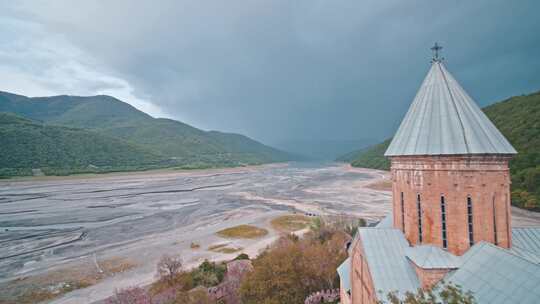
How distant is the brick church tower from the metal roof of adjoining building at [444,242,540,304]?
37.6 inches

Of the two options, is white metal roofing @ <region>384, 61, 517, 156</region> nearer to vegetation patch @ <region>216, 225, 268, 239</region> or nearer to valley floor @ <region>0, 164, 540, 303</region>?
valley floor @ <region>0, 164, 540, 303</region>

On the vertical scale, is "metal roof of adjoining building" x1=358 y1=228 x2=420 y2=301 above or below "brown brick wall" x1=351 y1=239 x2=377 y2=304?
above

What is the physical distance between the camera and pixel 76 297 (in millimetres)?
→ 20172

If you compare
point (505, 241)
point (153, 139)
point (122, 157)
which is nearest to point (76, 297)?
point (505, 241)

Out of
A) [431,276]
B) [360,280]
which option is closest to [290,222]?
[360,280]

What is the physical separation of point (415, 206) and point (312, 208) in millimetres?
40387

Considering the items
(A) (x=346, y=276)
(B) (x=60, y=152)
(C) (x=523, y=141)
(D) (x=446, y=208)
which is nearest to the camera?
(D) (x=446, y=208)

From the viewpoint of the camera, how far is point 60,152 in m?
109

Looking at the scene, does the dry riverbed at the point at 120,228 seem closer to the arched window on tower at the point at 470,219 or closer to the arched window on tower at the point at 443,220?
the arched window on tower at the point at 443,220

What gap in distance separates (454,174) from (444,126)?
5.64 ft

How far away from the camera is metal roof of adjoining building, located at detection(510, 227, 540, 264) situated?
8758mm

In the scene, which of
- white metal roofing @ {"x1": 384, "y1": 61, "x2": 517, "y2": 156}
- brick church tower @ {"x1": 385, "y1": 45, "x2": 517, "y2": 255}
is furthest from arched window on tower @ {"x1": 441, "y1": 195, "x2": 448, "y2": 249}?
white metal roofing @ {"x1": 384, "y1": 61, "x2": 517, "y2": 156}

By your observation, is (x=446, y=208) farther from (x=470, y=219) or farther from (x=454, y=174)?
(x=454, y=174)

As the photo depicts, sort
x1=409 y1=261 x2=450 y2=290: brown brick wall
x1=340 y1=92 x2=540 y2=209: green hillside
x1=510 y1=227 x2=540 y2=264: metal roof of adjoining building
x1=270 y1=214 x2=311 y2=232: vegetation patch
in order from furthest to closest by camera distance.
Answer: x1=340 y1=92 x2=540 y2=209: green hillside < x1=270 y1=214 x2=311 y2=232: vegetation patch < x1=510 y1=227 x2=540 y2=264: metal roof of adjoining building < x1=409 y1=261 x2=450 y2=290: brown brick wall
